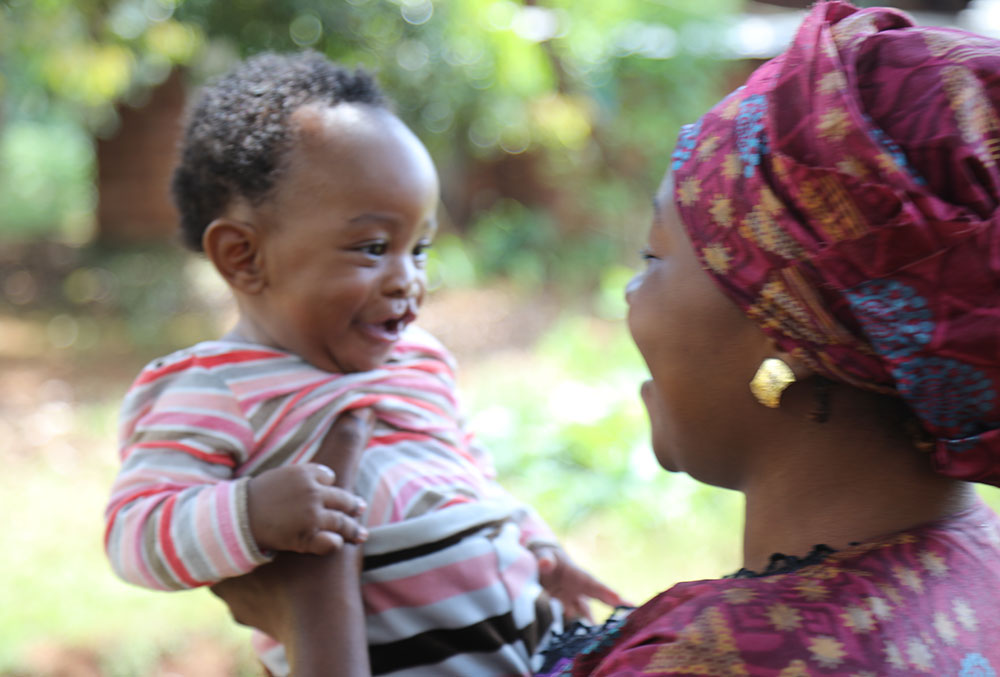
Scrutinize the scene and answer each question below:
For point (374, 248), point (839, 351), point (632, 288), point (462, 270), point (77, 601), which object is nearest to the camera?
point (839, 351)

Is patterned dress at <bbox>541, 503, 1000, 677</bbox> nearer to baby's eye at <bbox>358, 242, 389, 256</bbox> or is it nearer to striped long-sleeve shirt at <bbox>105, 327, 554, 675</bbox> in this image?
striped long-sleeve shirt at <bbox>105, 327, 554, 675</bbox>

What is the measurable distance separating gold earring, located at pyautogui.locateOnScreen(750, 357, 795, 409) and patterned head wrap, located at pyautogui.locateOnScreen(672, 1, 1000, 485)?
43mm

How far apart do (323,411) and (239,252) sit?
1.41ft

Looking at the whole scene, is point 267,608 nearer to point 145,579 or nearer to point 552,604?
point 145,579

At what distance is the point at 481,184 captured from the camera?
41.0 ft

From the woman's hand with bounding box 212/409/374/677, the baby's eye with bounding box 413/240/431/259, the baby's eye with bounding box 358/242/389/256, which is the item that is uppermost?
the baby's eye with bounding box 358/242/389/256

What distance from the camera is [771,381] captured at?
1.40m

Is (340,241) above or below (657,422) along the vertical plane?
above

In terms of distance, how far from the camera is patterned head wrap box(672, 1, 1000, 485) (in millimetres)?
1173

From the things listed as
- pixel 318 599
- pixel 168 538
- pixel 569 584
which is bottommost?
pixel 569 584

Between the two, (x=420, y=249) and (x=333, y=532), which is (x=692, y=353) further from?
(x=420, y=249)

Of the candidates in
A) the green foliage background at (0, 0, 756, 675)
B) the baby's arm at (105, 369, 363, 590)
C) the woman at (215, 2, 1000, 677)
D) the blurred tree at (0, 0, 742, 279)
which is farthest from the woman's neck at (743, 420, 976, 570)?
the blurred tree at (0, 0, 742, 279)

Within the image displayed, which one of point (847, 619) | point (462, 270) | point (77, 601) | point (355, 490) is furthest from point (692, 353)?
point (462, 270)

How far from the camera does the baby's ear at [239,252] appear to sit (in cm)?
214
